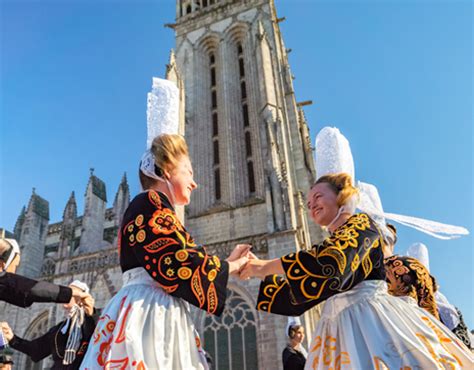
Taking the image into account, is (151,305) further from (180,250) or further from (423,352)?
(423,352)

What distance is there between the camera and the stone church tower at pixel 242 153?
1210cm

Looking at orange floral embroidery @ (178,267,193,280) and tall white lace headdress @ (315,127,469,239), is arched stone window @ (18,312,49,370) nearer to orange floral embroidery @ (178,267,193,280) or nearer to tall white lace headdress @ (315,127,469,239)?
tall white lace headdress @ (315,127,469,239)

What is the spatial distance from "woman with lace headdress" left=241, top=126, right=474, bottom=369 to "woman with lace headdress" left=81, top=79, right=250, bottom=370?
262mm

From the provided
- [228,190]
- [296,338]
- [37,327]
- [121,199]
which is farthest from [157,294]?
[121,199]

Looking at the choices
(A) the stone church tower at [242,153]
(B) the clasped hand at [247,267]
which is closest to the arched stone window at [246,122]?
(A) the stone church tower at [242,153]

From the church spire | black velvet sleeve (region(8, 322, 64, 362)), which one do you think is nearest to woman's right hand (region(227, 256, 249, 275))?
black velvet sleeve (region(8, 322, 64, 362))

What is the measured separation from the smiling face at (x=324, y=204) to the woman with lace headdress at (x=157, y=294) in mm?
528

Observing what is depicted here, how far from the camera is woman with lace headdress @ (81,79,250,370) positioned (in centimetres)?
157

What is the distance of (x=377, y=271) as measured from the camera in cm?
202

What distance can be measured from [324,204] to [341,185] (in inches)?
5.5

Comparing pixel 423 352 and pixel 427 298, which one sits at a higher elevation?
pixel 427 298

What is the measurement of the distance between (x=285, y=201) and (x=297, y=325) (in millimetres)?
9072

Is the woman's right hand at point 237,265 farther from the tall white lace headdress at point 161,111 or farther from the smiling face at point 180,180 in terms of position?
the tall white lace headdress at point 161,111

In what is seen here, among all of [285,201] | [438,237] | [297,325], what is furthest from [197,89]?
[438,237]
